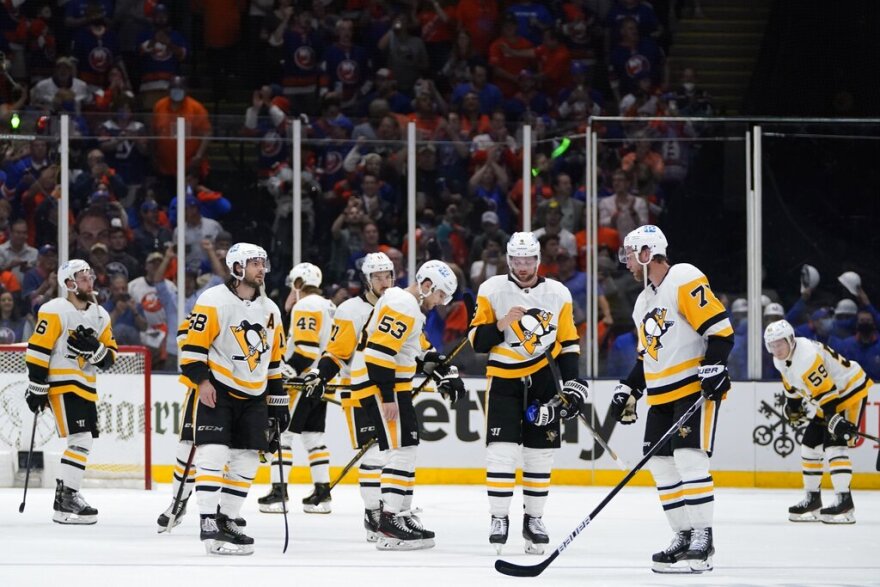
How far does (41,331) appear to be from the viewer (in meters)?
8.27

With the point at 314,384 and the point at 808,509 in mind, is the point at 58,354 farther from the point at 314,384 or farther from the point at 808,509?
the point at 808,509

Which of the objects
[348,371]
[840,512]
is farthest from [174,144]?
[840,512]

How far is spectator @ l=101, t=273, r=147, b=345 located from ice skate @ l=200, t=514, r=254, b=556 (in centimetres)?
406

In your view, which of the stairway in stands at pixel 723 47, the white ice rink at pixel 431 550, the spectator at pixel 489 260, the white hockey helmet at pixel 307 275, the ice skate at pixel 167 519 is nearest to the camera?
the white ice rink at pixel 431 550

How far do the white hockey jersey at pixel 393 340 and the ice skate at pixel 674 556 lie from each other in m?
1.59

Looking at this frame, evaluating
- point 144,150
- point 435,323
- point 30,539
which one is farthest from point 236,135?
point 30,539

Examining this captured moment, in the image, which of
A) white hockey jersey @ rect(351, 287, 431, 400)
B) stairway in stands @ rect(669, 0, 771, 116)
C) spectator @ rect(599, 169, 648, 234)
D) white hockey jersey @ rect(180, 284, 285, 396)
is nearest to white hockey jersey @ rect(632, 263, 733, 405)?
white hockey jersey @ rect(351, 287, 431, 400)

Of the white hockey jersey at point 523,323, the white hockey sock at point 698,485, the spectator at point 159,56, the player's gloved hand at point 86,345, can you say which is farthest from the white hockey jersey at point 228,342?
the spectator at point 159,56

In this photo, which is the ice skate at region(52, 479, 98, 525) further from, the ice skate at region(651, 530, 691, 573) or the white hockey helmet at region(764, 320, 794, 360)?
the white hockey helmet at region(764, 320, 794, 360)

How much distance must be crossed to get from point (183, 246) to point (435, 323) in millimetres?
1817

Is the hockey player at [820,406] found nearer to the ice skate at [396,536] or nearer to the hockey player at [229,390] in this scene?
the ice skate at [396,536]

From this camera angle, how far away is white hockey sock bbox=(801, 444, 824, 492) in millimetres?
8836

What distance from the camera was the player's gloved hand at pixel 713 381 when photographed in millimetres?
6117

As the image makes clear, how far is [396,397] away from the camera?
7.29 metres
